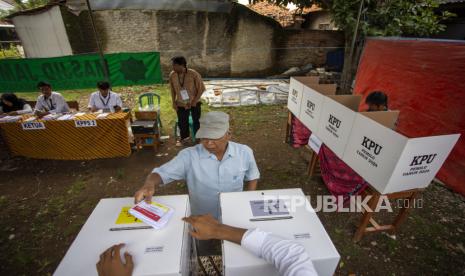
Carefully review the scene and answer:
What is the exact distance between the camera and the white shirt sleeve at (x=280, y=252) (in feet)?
3.70

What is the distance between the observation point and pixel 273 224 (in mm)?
1503

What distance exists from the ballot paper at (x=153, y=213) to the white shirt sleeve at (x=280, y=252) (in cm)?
55

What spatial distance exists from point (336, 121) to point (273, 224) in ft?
9.62

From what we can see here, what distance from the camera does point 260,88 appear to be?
A: 9680mm

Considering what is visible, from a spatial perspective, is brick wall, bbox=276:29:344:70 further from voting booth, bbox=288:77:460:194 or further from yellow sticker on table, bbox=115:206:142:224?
yellow sticker on table, bbox=115:206:142:224

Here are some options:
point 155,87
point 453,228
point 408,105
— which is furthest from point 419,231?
point 155,87

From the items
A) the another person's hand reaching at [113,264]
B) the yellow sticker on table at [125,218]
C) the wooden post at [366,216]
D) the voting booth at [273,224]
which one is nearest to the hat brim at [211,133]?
the voting booth at [273,224]

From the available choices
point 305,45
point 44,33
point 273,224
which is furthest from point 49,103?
point 305,45

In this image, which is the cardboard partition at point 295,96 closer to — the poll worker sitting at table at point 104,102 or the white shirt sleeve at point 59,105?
the poll worker sitting at table at point 104,102

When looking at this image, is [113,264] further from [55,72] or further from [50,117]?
[55,72]

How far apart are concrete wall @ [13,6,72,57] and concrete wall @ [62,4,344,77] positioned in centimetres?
40

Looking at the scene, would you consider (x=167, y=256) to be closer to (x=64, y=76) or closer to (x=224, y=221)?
(x=224, y=221)

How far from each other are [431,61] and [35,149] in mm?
9229

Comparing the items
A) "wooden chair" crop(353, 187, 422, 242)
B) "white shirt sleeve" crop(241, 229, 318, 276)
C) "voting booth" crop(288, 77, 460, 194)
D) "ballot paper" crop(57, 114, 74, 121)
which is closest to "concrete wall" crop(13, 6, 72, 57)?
"ballot paper" crop(57, 114, 74, 121)
